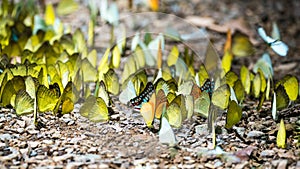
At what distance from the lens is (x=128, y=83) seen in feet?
5.46

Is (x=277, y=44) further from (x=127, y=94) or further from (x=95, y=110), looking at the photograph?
(x=95, y=110)

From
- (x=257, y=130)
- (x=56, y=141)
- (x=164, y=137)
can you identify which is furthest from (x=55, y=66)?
(x=257, y=130)

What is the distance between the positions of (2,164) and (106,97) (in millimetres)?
391

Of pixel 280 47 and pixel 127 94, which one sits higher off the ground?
pixel 280 47

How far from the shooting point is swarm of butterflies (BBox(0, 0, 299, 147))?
1.57m

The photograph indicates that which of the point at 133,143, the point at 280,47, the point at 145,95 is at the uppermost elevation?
the point at 280,47

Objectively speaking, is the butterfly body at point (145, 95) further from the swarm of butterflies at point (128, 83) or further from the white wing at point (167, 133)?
the white wing at point (167, 133)

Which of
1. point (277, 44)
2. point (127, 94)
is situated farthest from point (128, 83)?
point (277, 44)

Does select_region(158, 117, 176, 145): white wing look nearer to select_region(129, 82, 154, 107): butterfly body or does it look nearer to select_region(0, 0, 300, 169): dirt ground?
select_region(0, 0, 300, 169): dirt ground

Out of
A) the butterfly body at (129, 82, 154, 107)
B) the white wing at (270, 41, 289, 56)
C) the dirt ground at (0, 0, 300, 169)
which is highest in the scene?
the white wing at (270, 41, 289, 56)

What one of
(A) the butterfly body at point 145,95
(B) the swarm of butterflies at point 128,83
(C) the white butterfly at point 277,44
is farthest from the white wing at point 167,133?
(C) the white butterfly at point 277,44

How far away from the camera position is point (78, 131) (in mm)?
1545

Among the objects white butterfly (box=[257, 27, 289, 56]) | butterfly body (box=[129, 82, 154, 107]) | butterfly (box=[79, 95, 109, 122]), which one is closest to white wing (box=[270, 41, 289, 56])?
white butterfly (box=[257, 27, 289, 56])

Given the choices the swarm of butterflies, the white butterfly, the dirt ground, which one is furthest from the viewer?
the white butterfly
